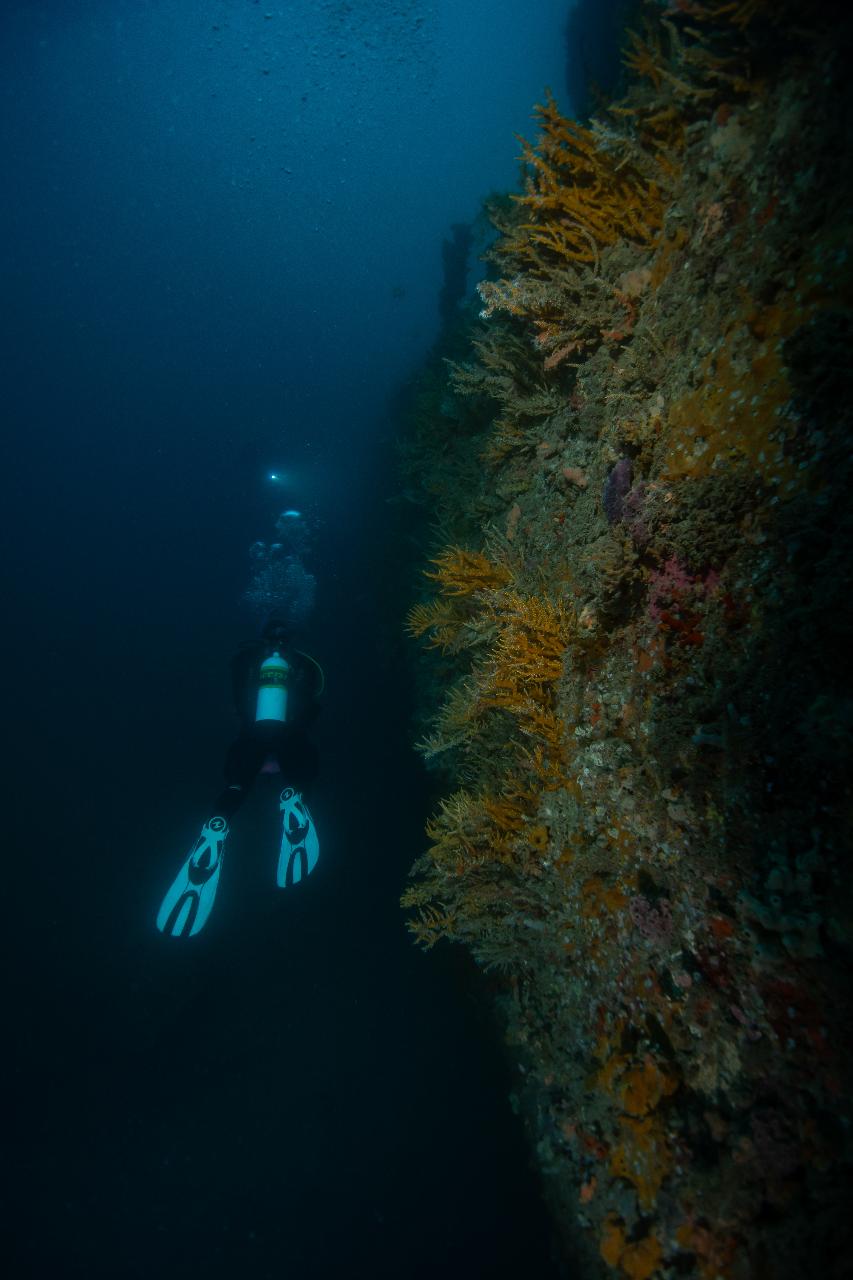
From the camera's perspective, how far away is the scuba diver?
648cm

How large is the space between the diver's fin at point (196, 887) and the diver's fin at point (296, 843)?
0.78 meters

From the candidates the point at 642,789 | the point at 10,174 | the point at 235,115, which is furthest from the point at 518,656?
the point at 235,115

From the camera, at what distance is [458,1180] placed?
6.40 metres

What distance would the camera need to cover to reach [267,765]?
298 inches

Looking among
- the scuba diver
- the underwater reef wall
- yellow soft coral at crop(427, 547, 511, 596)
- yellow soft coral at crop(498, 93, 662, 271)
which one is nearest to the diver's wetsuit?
the scuba diver

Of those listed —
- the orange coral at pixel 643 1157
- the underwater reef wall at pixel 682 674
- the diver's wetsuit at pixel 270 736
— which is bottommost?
the orange coral at pixel 643 1157

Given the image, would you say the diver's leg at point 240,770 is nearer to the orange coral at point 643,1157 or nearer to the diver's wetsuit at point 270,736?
the diver's wetsuit at point 270,736

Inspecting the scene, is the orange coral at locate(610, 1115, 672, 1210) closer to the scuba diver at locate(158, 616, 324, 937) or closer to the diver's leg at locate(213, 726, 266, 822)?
the scuba diver at locate(158, 616, 324, 937)

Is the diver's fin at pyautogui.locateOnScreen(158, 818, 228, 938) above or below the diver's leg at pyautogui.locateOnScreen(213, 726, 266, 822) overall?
below

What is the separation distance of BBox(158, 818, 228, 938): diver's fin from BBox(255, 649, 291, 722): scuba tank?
1525 millimetres

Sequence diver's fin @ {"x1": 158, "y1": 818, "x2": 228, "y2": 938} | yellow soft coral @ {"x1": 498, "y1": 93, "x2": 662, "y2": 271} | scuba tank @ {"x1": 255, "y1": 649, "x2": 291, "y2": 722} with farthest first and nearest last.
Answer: scuba tank @ {"x1": 255, "y1": 649, "x2": 291, "y2": 722}
diver's fin @ {"x1": 158, "y1": 818, "x2": 228, "y2": 938}
yellow soft coral @ {"x1": 498, "y1": 93, "x2": 662, "y2": 271}

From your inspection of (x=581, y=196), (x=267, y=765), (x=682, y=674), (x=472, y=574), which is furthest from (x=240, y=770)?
(x=581, y=196)

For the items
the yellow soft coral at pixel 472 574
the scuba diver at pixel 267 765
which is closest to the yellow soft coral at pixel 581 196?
the yellow soft coral at pixel 472 574

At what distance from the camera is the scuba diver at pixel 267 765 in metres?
6.48
